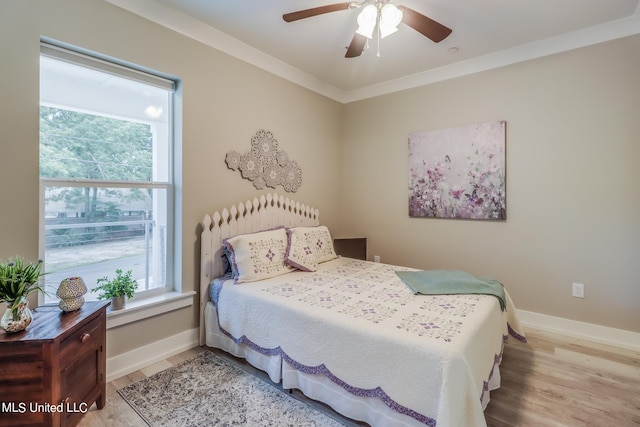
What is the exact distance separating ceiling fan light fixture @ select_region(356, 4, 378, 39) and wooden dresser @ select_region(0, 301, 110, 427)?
224cm

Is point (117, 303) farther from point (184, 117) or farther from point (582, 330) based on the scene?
point (582, 330)

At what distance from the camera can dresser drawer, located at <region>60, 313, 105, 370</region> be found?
1.40 m

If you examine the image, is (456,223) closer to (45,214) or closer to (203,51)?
(203,51)

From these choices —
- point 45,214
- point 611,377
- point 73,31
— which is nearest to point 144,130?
point 73,31

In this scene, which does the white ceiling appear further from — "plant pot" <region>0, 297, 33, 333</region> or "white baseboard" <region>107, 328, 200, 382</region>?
"white baseboard" <region>107, 328, 200, 382</region>

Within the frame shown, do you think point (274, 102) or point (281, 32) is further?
point (274, 102)

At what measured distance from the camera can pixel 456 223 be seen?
129 inches

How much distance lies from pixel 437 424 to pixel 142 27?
2990 mm

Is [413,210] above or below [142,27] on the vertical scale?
below

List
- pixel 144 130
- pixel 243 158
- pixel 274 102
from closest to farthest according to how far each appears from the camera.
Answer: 1. pixel 144 130
2. pixel 243 158
3. pixel 274 102

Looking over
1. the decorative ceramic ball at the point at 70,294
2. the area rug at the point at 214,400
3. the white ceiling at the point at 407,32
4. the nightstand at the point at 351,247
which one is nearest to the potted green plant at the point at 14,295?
the decorative ceramic ball at the point at 70,294

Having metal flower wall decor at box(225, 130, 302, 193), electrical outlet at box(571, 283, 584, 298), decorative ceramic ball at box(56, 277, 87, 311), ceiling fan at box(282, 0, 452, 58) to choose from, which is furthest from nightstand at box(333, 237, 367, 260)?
decorative ceramic ball at box(56, 277, 87, 311)

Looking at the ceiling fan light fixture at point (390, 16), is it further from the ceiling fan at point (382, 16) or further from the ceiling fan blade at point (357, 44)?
the ceiling fan blade at point (357, 44)

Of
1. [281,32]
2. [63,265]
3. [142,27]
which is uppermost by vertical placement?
[281,32]
